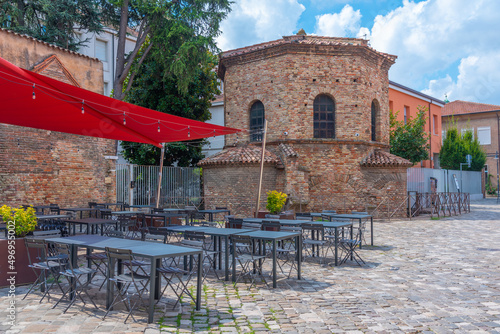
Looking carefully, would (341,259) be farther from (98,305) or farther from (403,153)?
(403,153)

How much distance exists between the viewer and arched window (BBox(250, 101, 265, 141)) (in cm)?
1802

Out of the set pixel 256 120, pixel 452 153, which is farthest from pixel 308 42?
pixel 452 153

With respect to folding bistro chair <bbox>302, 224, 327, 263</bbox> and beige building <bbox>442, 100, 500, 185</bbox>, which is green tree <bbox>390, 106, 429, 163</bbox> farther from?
beige building <bbox>442, 100, 500, 185</bbox>

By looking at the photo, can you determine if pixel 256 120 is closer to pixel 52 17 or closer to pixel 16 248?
pixel 52 17

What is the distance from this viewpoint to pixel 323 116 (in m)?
17.4

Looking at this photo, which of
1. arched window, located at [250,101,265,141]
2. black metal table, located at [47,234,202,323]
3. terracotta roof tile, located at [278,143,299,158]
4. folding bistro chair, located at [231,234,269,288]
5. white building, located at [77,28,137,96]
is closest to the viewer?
black metal table, located at [47,234,202,323]

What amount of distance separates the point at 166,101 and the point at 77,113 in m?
11.4

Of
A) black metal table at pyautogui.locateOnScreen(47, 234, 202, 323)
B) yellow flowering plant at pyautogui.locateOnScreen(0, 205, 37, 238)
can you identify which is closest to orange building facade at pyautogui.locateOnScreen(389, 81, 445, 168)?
black metal table at pyautogui.locateOnScreen(47, 234, 202, 323)

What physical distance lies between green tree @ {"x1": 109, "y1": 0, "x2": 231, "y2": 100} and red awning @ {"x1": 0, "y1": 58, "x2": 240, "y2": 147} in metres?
7.02

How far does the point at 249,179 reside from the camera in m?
16.6

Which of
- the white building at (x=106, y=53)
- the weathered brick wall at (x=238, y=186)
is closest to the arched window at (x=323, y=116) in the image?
the weathered brick wall at (x=238, y=186)

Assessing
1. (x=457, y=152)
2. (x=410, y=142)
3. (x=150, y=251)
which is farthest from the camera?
(x=457, y=152)

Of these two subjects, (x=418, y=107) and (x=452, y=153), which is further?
(x=452, y=153)

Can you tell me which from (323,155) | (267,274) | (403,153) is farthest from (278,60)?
(267,274)
